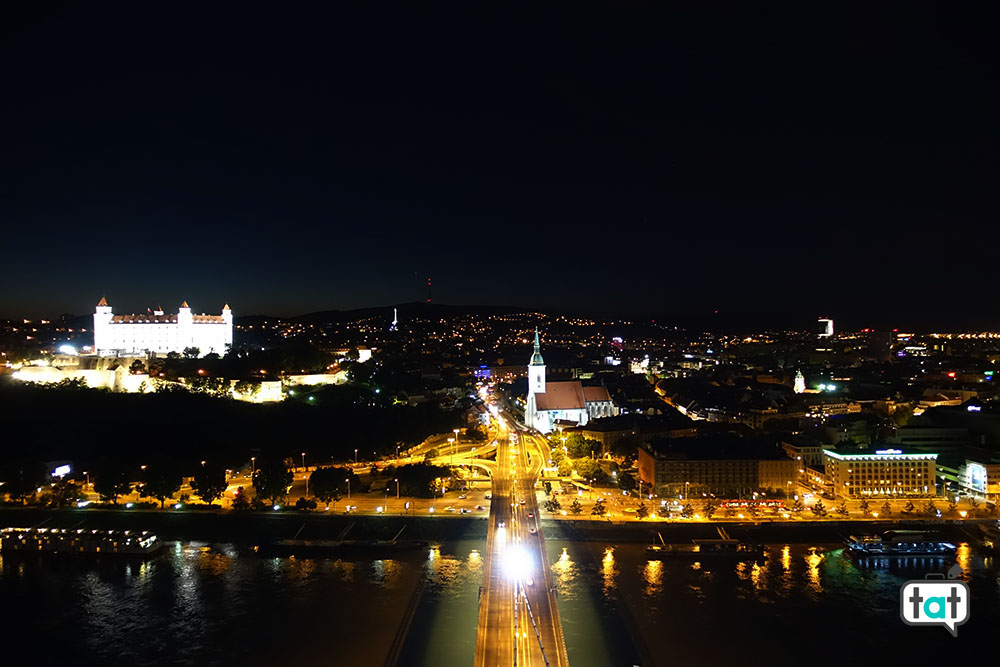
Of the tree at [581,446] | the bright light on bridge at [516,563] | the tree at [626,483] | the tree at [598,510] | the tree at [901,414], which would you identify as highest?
the tree at [901,414]

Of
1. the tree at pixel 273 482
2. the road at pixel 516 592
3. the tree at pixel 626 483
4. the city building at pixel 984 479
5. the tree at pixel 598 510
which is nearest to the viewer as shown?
the road at pixel 516 592

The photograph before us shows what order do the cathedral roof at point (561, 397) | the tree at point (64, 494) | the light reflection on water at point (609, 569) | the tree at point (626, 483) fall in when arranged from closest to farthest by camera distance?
the light reflection on water at point (609, 569), the tree at point (64, 494), the tree at point (626, 483), the cathedral roof at point (561, 397)

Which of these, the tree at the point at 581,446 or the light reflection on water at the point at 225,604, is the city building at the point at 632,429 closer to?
the tree at the point at 581,446

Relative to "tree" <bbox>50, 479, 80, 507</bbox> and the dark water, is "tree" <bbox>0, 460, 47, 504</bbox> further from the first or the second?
the dark water

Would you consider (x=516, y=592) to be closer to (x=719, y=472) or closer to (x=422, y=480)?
(x=422, y=480)

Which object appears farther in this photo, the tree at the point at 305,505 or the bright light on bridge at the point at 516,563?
the tree at the point at 305,505

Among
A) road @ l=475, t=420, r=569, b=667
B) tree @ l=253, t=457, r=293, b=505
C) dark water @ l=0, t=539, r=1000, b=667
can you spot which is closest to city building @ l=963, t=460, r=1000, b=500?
dark water @ l=0, t=539, r=1000, b=667

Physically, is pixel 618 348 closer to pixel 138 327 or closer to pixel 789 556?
pixel 138 327

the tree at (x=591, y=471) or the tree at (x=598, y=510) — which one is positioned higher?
the tree at (x=591, y=471)
